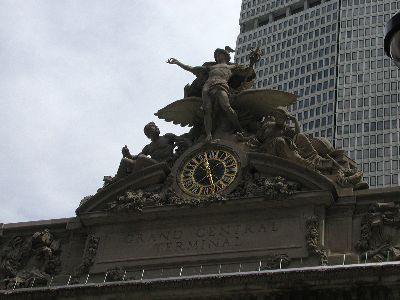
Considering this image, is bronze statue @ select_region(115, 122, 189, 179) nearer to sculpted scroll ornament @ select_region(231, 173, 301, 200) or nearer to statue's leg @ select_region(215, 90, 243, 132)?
statue's leg @ select_region(215, 90, 243, 132)

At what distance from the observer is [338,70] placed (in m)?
84.6

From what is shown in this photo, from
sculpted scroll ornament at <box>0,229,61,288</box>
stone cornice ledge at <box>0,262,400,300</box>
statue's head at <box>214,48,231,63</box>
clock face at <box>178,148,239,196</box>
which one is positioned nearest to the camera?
stone cornice ledge at <box>0,262,400,300</box>

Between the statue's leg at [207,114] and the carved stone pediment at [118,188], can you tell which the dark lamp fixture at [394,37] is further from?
the carved stone pediment at [118,188]

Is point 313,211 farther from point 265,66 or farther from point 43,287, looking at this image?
point 265,66

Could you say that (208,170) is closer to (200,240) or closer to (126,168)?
(200,240)

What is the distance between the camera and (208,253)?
26719 millimetres

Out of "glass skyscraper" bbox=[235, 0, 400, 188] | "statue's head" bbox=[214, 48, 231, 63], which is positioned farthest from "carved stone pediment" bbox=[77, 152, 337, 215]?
"glass skyscraper" bbox=[235, 0, 400, 188]

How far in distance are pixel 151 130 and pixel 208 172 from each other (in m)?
3.28

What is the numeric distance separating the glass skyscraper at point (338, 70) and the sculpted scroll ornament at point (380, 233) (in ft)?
165

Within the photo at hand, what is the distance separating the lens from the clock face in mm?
28234

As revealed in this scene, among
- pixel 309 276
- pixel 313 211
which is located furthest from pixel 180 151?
pixel 309 276

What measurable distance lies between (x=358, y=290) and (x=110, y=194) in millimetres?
9359

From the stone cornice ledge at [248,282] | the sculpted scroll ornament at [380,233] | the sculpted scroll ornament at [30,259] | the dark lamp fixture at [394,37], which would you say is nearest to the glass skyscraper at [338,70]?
the sculpted scroll ornament at [30,259]

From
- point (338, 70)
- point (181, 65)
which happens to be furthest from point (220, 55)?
point (338, 70)
